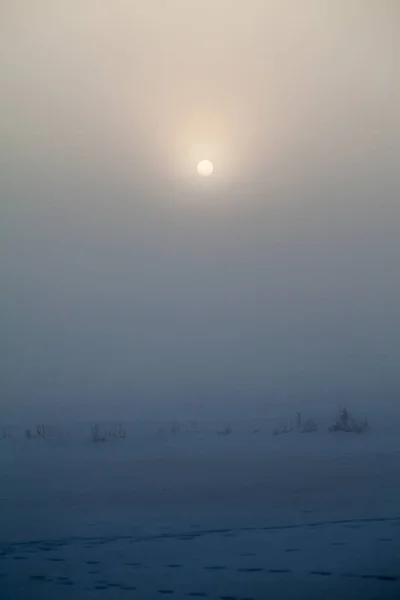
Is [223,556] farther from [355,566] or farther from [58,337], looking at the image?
[58,337]

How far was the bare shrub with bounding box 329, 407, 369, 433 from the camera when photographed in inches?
71.7

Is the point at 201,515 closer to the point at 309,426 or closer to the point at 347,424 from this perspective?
the point at 309,426

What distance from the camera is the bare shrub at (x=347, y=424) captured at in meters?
1.82

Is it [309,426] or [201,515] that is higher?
[309,426]

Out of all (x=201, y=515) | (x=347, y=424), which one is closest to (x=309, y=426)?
(x=347, y=424)

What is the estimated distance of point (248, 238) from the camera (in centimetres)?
185

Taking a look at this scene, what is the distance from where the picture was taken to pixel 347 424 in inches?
71.8

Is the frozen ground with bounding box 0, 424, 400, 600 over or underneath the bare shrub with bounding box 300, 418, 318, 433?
underneath

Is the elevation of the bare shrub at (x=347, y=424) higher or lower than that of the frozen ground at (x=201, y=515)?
higher

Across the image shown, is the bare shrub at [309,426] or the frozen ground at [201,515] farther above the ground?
the bare shrub at [309,426]

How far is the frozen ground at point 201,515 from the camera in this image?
1.75m

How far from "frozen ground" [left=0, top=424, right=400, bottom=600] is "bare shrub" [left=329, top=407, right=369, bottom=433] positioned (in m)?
0.03

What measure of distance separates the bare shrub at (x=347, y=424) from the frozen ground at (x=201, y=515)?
0.03 m

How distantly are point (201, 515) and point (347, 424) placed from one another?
1.79ft
